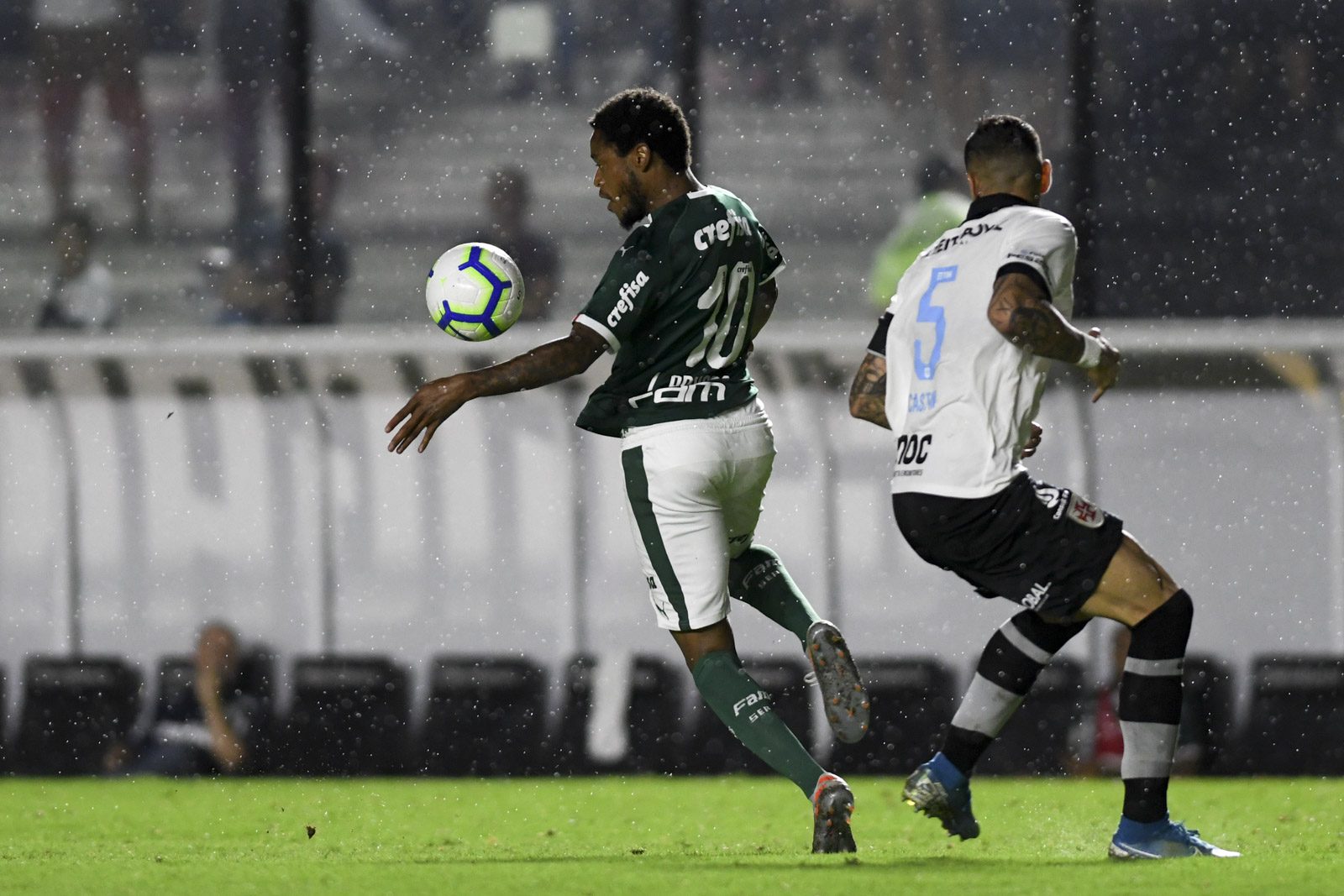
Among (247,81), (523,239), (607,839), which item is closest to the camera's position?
(607,839)

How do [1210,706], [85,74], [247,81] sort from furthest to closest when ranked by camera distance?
[85,74] → [247,81] → [1210,706]

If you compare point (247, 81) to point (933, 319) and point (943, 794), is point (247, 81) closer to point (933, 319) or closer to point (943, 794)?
point (933, 319)

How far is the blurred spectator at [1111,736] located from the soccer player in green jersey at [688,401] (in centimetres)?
360

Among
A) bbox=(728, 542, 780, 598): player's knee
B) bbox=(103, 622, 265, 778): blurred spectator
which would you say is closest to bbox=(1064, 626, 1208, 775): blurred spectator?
bbox=(728, 542, 780, 598): player's knee

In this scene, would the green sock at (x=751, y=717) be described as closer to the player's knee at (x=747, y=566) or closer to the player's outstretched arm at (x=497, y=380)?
the player's knee at (x=747, y=566)

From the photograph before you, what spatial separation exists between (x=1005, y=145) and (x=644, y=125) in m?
0.91

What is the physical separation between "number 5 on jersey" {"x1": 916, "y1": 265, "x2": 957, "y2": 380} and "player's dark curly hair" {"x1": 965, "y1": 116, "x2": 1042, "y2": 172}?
279mm

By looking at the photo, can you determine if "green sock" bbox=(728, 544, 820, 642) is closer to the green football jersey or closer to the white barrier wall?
the green football jersey

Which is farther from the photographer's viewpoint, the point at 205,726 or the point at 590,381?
the point at 590,381

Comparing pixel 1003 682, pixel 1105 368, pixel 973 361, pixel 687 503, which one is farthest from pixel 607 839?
pixel 1105 368

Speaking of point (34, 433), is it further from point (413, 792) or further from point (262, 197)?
point (413, 792)

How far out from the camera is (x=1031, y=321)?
13.3ft

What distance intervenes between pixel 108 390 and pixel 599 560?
258 centimetres

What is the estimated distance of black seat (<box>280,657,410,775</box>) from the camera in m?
8.56
